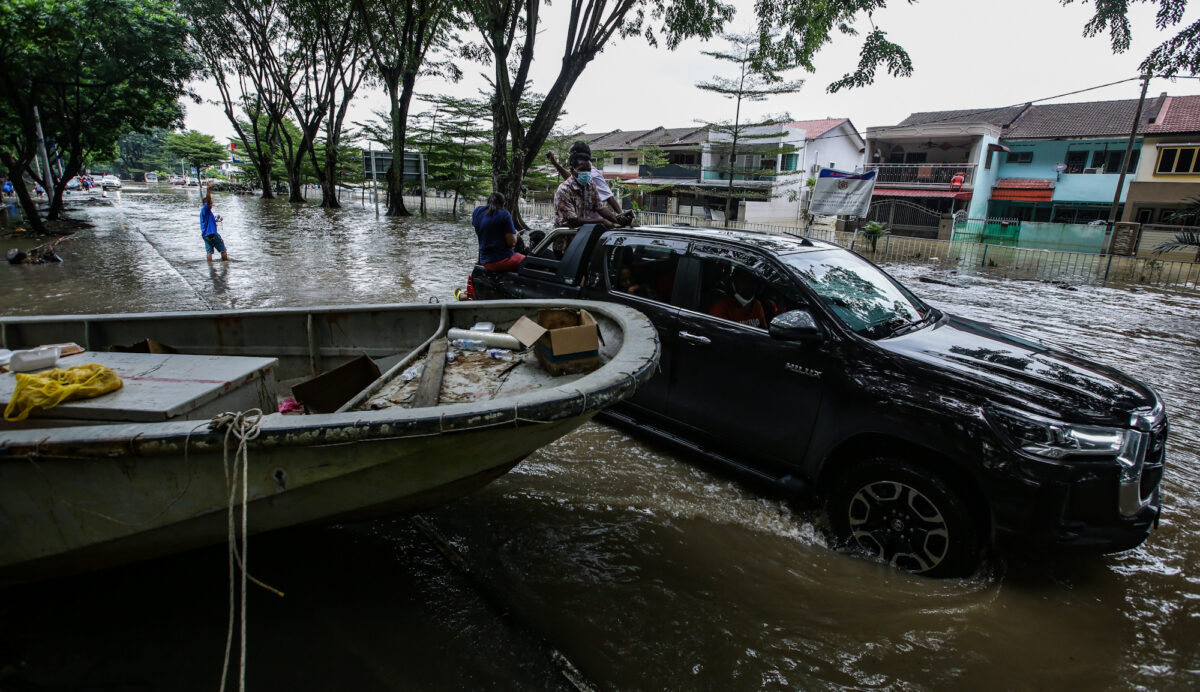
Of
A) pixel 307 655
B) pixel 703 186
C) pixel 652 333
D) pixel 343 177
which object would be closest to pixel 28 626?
pixel 307 655

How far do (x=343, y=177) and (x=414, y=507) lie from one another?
134 feet

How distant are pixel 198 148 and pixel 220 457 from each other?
74.1 meters

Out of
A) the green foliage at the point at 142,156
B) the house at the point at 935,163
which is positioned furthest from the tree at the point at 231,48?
the green foliage at the point at 142,156

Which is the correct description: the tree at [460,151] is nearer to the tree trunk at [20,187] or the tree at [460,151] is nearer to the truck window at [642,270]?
the tree trunk at [20,187]

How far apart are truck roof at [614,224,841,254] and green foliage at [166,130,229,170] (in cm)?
7282

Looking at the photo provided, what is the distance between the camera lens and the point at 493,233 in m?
6.75

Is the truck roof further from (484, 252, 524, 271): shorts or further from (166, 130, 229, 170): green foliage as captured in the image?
(166, 130, 229, 170): green foliage

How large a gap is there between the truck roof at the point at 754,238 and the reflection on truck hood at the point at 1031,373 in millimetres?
1068

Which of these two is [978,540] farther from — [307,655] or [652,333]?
[307,655]

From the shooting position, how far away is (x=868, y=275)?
4230mm

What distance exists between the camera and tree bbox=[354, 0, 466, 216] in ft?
57.9

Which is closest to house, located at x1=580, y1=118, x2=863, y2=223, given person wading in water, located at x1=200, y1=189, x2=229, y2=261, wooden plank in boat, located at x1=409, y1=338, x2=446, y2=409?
person wading in water, located at x1=200, y1=189, x2=229, y2=261

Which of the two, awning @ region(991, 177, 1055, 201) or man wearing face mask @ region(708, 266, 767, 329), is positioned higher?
awning @ region(991, 177, 1055, 201)

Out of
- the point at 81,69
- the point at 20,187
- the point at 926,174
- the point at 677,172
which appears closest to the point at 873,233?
the point at 926,174
